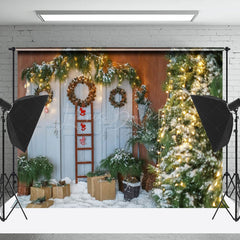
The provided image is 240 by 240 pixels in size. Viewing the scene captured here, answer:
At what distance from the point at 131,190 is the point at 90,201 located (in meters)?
0.52

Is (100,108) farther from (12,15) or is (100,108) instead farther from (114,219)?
(114,219)

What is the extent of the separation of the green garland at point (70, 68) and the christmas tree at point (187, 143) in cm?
74

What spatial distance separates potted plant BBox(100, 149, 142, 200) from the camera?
12.1ft

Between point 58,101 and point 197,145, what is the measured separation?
69.7 inches

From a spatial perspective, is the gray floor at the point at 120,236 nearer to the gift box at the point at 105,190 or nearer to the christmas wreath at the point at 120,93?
the gift box at the point at 105,190

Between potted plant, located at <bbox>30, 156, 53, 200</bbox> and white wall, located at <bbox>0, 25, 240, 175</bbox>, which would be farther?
white wall, located at <bbox>0, 25, 240, 175</bbox>

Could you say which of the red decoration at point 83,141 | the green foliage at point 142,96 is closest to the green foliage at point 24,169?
the red decoration at point 83,141

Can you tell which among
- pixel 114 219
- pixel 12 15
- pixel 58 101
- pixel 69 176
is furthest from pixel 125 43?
pixel 114 219

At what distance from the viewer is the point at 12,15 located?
3518 mm

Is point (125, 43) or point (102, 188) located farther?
point (125, 43)

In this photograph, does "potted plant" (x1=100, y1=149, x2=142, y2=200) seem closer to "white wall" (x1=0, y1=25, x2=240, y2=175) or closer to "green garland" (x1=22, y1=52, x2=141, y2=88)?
"green garland" (x1=22, y1=52, x2=141, y2=88)

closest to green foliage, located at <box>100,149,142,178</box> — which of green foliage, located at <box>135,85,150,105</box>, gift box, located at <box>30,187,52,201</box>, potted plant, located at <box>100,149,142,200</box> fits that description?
potted plant, located at <box>100,149,142,200</box>

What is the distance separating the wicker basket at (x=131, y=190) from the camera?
367cm

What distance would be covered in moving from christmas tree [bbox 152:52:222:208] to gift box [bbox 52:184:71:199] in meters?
1.06
